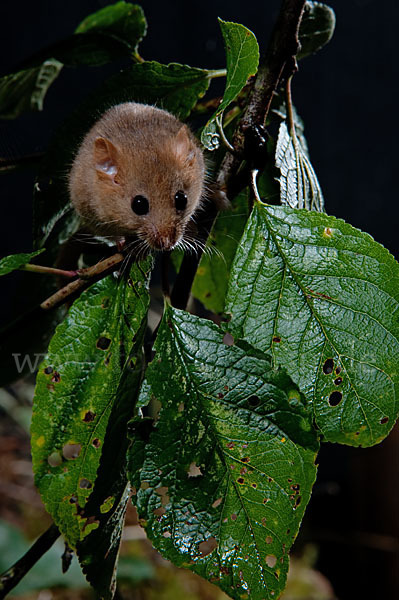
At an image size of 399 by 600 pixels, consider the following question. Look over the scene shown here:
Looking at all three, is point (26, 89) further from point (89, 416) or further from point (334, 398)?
point (334, 398)

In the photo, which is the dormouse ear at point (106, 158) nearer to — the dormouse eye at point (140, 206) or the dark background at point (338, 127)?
the dormouse eye at point (140, 206)

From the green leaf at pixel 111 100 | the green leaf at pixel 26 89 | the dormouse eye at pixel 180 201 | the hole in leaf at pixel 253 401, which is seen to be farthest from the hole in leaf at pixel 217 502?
the green leaf at pixel 26 89

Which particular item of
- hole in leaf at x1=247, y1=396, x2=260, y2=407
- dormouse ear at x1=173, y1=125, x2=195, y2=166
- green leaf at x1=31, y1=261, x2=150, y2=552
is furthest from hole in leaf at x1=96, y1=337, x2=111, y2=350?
dormouse ear at x1=173, y1=125, x2=195, y2=166

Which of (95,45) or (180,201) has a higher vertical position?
(95,45)

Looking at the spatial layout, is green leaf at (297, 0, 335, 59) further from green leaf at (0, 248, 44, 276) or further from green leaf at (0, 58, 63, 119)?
green leaf at (0, 248, 44, 276)

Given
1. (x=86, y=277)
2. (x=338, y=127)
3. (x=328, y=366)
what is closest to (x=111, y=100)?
(x=86, y=277)
